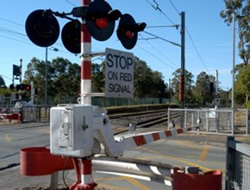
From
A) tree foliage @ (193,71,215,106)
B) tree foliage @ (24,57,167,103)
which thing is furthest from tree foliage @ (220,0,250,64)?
tree foliage @ (193,71,215,106)

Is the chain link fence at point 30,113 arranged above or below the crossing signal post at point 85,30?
below

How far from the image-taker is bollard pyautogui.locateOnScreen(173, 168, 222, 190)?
4391 mm

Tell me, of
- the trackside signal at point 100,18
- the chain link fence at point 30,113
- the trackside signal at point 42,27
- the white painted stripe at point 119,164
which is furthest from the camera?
the chain link fence at point 30,113

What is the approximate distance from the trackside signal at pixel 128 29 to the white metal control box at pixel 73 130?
185 centimetres

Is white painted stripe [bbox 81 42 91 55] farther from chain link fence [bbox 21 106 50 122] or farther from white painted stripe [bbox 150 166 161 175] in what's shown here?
chain link fence [bbox 21 106 50 122]

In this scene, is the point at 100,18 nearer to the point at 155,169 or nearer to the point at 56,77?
the point at 155,169

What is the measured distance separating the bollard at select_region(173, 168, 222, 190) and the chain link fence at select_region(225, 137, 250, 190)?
0.83ft

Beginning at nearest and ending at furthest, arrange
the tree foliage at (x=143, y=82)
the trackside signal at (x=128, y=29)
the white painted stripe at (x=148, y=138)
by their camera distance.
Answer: the trackside signal at (x=128, y=29) < the white painted stripe at (x=148, y=138) < the tree foliage at (x=143, y=82)

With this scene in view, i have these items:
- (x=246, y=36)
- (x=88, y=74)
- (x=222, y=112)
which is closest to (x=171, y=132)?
(x=88, y=74)

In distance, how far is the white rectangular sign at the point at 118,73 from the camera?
194 inches

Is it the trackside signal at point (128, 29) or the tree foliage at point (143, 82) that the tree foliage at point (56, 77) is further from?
the trackside signal at point (128, 29)

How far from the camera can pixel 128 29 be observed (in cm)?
589

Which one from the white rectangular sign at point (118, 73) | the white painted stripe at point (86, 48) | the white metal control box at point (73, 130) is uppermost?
the white painted stripe at point (86, 48)

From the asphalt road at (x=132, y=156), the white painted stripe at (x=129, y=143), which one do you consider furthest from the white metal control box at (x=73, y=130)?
the asphalt road at (x=132, y=156)
